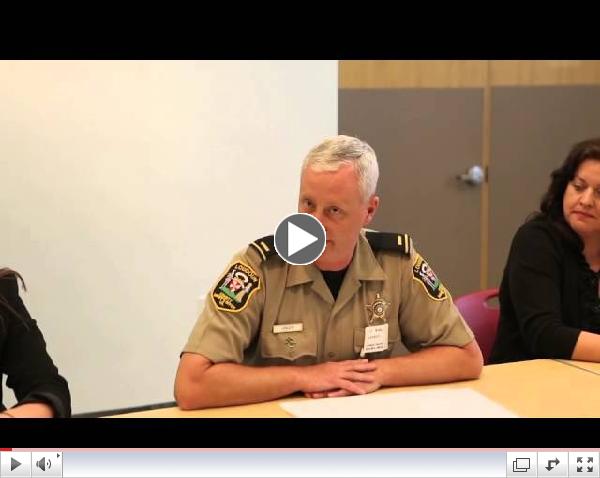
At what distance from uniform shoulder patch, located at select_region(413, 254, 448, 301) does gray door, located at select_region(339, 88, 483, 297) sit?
1192 mm

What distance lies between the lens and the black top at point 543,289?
4.80 ft

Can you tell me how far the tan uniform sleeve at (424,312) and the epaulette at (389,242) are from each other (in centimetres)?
2

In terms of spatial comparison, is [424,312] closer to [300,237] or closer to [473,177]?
[300,237]

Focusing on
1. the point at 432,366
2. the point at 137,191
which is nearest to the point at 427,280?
the point at 432,366

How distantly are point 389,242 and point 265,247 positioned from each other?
25 centimetres

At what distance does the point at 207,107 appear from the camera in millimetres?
1970

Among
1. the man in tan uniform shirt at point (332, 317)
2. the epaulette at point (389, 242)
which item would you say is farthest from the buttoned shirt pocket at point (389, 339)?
the epaulette at point (389, 242)

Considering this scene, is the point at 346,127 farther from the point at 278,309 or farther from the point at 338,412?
the point at 338,412

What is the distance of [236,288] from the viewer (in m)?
1.16

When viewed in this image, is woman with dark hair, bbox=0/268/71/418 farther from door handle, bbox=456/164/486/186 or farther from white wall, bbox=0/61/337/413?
door handle, bbox=456/164/486/186

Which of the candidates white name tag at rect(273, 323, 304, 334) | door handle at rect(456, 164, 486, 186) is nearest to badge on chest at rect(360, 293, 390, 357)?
white name tag at rect(273, 323, 304, 334)

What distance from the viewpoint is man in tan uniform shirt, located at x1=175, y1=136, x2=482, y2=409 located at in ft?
3.49
